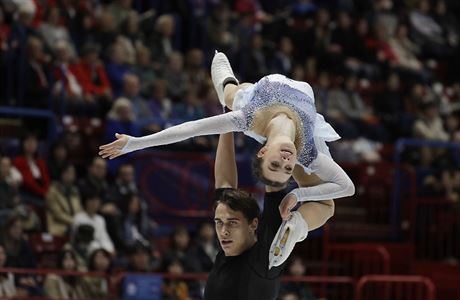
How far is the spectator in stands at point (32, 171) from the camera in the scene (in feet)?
37.8

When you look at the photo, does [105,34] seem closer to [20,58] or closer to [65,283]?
[20,58]

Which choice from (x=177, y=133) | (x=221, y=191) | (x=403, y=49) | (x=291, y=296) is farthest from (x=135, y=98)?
(x=221, y=191)

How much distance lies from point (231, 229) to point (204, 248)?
543 cm

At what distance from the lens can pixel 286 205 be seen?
618 cm

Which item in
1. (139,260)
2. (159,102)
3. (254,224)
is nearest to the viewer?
(254,224)

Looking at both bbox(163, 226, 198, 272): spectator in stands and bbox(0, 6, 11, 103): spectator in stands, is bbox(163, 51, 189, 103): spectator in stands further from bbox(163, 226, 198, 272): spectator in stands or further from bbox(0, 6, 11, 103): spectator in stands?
bbox(163, 226, 198, 272): spectator in stands

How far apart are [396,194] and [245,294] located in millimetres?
8176

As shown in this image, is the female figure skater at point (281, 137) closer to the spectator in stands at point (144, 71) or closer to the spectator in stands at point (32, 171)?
the spectator in stands at point (32, 171)

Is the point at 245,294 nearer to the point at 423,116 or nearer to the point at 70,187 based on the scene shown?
the point at 70,187

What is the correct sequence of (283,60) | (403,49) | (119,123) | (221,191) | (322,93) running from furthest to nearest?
(403,49) → (283,60) → (322,93) → (119,123) → (221,191)

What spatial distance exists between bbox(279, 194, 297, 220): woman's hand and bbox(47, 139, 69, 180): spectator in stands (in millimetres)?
5849

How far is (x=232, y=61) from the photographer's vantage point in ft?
49.9

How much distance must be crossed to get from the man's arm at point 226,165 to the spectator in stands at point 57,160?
494 cm

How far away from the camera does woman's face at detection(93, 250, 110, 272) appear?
10.7 m
